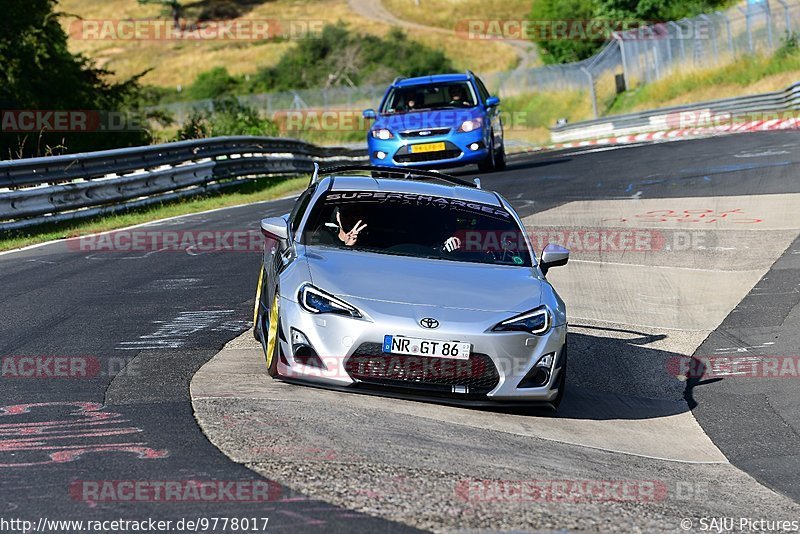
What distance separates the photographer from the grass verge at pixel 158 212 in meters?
16.8

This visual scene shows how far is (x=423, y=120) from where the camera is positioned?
21.5 meters

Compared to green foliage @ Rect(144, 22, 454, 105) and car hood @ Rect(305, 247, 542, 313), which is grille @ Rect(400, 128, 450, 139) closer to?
car hood @ Rect(305, 247, 542, 313)

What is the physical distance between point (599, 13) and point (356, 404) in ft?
210

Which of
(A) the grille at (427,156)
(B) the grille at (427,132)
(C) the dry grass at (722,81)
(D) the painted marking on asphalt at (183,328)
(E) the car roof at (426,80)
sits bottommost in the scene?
(C) the dry grass at (722,81)

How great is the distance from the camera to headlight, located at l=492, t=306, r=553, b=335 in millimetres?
7398

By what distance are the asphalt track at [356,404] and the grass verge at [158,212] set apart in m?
1.55

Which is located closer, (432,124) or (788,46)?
(432,124)

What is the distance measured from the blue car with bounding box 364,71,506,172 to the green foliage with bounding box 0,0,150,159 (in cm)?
1080

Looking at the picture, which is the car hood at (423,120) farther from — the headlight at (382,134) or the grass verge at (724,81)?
the grass verge at (724,81)

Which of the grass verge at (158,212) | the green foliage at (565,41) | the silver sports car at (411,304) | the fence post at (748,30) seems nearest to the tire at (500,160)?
the grass verge at (158,212)

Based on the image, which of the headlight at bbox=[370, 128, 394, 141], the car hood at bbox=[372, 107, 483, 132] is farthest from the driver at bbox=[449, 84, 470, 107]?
the headlight at bbox=[370, 128, 394, 141]

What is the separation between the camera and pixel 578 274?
13266 millimetres

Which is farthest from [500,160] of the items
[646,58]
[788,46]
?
[646,58]

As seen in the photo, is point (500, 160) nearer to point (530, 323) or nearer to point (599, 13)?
point (530, 323)
